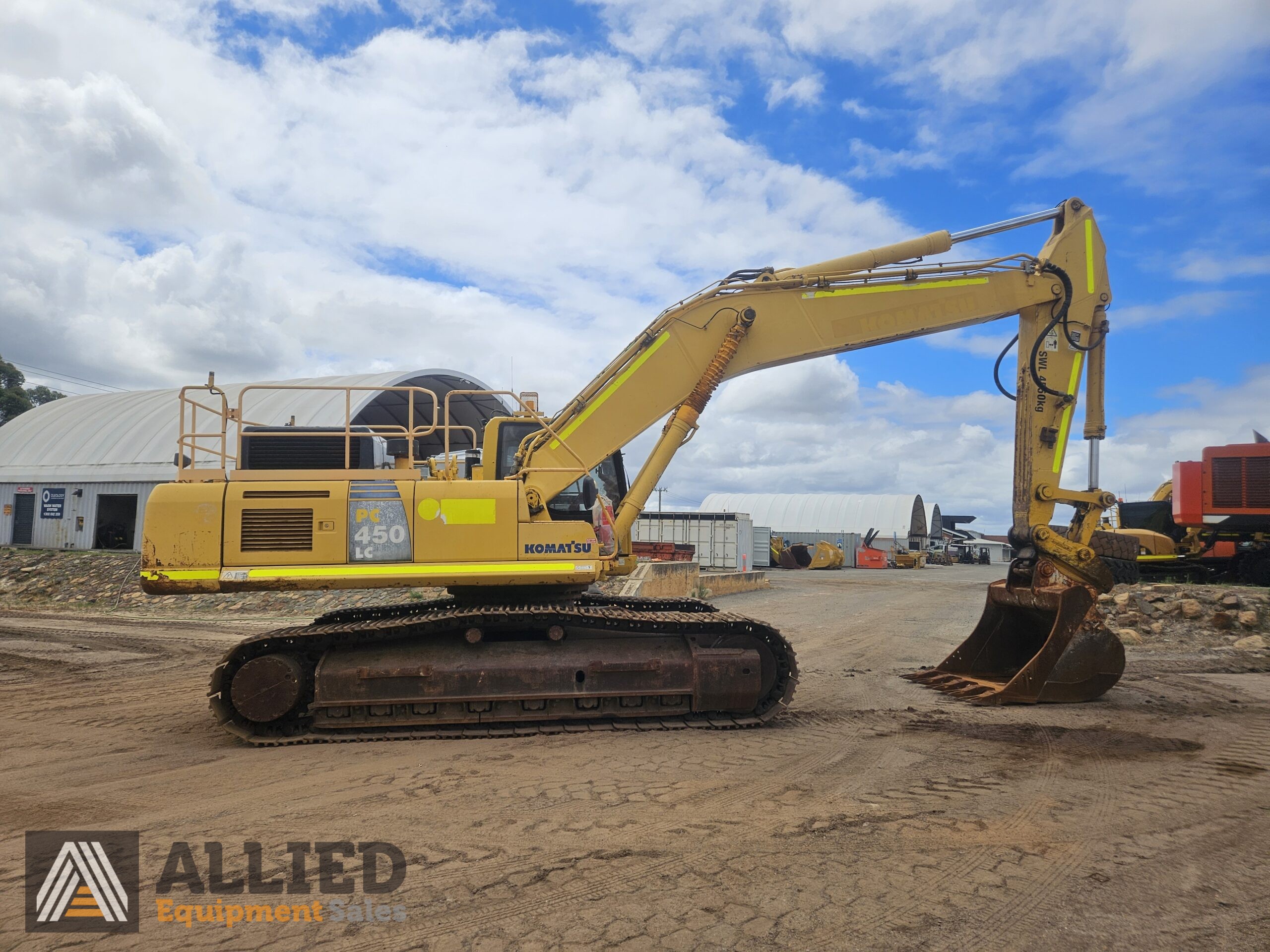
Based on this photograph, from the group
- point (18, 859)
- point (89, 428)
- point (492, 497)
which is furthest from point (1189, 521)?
point (89, 428)

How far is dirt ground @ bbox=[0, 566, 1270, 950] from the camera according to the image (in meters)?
3.44

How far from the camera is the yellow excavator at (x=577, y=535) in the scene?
685cm

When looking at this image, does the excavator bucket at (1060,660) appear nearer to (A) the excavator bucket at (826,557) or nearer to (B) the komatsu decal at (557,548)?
(B) the komatsu decal at (557,548)

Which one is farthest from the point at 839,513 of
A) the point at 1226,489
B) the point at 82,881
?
the point at 82,881

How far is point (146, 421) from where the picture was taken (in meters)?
31.5

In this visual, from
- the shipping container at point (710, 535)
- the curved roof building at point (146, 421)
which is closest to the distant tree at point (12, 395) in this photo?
the curved roof building at point (146, 421)

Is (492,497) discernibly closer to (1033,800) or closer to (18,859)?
(18,859)

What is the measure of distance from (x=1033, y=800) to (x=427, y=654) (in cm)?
470

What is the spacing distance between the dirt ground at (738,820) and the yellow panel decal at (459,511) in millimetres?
1878

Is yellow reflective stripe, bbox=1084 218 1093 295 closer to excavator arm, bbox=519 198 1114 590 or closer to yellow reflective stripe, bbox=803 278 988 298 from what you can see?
excavator arm, bbox=519 198 1114 590

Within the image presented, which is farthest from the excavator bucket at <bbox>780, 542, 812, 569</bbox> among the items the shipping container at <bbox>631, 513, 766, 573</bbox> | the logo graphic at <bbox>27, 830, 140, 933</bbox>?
the logo graphic at <bbox>27, 830, 140, 933</bbox>

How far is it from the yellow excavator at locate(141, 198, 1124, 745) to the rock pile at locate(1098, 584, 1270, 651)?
5.81m

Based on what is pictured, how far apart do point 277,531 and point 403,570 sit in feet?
3.72

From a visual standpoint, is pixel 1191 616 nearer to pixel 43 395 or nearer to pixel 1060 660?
pixel 1060 660
